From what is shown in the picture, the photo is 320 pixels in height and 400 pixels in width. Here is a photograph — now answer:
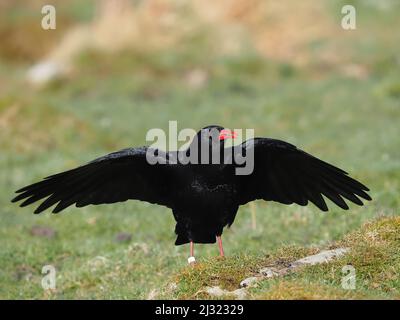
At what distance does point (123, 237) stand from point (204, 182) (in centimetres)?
Result: 373

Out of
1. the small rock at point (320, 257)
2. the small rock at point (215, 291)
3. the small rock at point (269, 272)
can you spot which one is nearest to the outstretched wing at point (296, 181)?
the small rock at point (320, 257)

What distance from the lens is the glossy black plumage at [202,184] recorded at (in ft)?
22.8

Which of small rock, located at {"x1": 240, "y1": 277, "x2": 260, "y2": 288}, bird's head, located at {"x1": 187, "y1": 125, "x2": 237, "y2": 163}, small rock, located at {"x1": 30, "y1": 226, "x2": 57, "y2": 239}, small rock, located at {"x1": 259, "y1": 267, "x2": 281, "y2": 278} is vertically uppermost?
bird's head, located at {"x1": 187, "y1": 125, "x2": 237, "y2": 163}

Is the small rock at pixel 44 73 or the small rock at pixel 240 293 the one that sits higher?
the small rock at pixel 44 73

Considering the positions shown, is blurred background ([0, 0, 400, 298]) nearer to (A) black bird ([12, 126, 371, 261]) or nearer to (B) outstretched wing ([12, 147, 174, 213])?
(A) black bird ([12, 126, 371, 261])

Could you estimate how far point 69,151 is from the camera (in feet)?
51.6

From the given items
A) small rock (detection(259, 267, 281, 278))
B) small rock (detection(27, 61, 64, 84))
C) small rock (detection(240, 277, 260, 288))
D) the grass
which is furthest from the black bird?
small rock (detection(27, 61, 64, 84))

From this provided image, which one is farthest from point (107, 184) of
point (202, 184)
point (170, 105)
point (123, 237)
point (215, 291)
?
point (170, 105)

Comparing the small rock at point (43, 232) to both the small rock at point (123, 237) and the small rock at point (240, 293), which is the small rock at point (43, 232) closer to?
the small rock at point (123, 237)

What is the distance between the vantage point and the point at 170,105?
2025 centimetres

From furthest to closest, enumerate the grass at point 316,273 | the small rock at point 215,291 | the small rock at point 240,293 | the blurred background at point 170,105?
the blurred background at point 170,105 → the small rock at point 215,291 → the small rock at point 240,293 → the grass at point 316,273

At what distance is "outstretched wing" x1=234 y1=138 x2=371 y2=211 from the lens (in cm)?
722

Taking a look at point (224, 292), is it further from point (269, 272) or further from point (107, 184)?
point (107, 184)
